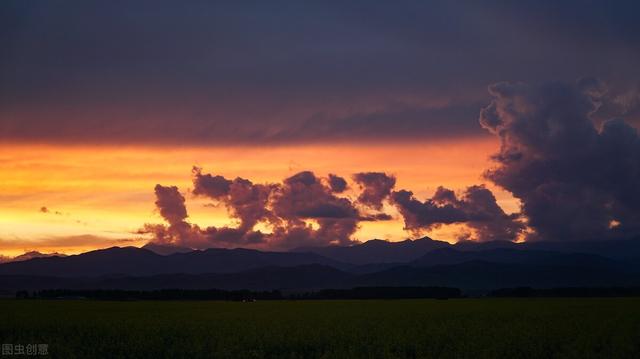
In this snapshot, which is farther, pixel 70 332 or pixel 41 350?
pixel 70 332

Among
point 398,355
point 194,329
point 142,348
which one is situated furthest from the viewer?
point 194,329

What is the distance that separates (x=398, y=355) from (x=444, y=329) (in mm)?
16366

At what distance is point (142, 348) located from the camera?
55.8 meters

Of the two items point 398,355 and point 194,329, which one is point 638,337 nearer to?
point 398,355

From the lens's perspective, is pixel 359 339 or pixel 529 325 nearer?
pixel 359 339

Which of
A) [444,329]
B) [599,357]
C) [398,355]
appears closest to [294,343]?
[398,355]

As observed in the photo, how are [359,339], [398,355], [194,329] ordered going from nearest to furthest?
1. [398,355]
2. [359,339]
3. [194,329]

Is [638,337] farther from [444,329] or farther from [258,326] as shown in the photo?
[258,326]

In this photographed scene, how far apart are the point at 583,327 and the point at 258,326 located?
1215 inches

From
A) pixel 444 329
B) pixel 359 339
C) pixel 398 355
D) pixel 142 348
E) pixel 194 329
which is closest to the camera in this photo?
pixel 398 355

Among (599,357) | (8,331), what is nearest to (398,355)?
(599,357)

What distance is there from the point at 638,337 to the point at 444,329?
53.0ft

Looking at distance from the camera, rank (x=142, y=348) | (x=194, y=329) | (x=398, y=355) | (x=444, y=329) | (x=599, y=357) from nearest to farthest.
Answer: (x=599, y=357), (x=398, y=355), (x=142, y=348), (x=444, y=329), (x=194, y=329)

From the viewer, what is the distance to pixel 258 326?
2911 inches
